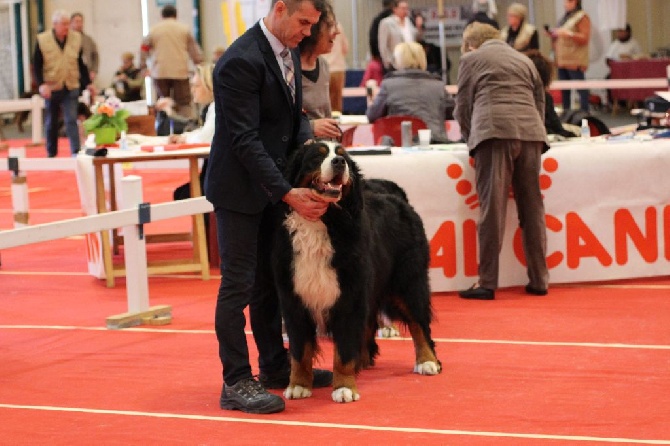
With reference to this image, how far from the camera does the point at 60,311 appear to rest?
7.27 meters

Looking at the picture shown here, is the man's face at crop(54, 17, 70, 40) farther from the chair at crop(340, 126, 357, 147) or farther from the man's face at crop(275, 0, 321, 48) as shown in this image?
the man's face at crop(275, 0, 321, 48)

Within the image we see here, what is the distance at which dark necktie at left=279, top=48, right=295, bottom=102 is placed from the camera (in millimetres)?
4680

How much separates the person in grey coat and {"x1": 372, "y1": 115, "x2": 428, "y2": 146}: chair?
6.42ft

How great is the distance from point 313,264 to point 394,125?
488 centimetres

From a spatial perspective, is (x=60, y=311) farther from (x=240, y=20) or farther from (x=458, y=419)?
(x=240, y=20)

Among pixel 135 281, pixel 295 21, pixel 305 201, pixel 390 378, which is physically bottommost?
pixel 390 378

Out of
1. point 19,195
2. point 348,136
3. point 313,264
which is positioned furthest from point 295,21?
point 348,136

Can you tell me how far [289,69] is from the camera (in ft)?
15.5

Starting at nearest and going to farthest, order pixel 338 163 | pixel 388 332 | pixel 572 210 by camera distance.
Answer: pixel 338 163
pixel 388 332
pixel 572 210

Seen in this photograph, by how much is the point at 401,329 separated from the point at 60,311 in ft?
8.24

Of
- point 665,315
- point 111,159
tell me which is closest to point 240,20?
point 111,159

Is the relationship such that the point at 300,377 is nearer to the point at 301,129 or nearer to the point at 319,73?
the point at 301,129

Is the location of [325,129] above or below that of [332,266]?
above

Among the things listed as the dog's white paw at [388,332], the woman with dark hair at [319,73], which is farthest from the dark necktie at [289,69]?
the dog's white paw at [388,332]
